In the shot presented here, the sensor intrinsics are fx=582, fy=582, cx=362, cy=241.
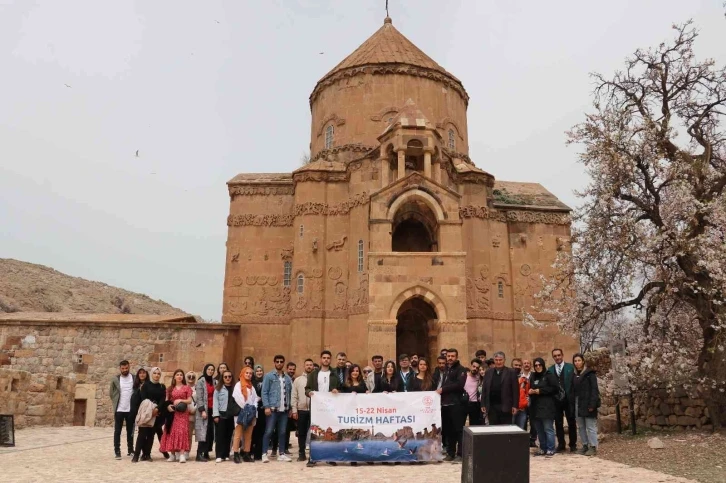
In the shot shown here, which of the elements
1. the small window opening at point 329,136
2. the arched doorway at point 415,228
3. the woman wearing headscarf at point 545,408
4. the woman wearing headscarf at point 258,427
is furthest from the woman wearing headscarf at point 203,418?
A: the small window opening at point 329,136

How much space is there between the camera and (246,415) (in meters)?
9.77

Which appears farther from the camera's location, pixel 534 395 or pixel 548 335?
pixel 548 335

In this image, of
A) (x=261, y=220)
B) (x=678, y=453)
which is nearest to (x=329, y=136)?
(x=261, y=220)

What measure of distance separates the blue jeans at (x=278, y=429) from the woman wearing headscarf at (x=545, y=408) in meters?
4.29

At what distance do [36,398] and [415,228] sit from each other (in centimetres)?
1330

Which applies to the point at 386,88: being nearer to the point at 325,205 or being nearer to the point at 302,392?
the point at 325,205

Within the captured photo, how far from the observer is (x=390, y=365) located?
10102 millimetres

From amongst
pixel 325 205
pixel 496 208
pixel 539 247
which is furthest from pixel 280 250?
pixel 539 247

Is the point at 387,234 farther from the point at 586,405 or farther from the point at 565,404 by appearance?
the point at 586,405

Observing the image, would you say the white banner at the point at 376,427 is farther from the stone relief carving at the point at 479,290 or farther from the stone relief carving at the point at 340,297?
the stone relief carving at the point at 479,290

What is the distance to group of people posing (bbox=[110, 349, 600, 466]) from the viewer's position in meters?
9.73

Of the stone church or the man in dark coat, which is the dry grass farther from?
the stone church

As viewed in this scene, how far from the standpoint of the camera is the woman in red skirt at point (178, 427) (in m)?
9.88

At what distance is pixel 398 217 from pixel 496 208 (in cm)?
566
